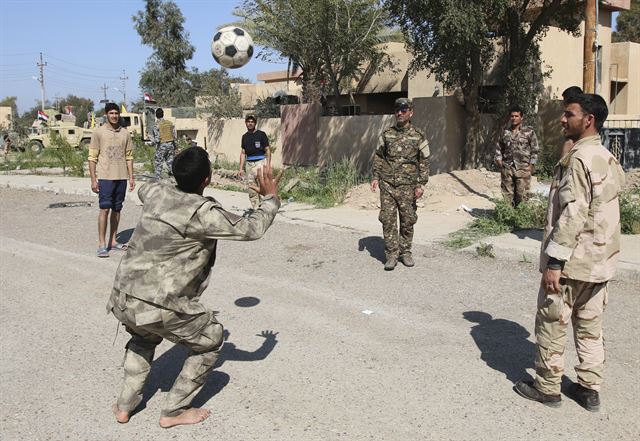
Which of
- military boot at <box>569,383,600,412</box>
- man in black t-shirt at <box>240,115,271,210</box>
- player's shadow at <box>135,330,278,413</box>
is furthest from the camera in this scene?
man in black t-shirt at <box>240,115,271,210</box>

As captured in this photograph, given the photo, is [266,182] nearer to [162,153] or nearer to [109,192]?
[109,192]

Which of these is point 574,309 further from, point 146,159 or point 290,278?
point 146,159

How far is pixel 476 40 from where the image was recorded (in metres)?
12.2

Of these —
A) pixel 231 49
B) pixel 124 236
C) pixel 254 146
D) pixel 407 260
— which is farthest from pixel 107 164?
pixel 231 49

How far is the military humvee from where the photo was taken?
31.6 m

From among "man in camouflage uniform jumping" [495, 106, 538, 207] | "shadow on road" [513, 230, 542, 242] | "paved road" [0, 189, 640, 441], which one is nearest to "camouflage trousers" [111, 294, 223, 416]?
"paved road" [0, 189, 640, 441]

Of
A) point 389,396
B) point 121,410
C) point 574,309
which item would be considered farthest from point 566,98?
point 121,410

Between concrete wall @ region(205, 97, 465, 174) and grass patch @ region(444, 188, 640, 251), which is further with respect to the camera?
concrete wall @ region(205, 97, 465, 174)

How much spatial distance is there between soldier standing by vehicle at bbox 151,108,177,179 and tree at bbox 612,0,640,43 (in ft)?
108

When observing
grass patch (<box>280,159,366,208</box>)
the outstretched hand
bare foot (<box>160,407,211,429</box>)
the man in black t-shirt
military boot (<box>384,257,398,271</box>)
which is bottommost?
bare foot (<box>160,407,211,429</box>)

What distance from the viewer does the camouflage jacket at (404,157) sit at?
262 inches

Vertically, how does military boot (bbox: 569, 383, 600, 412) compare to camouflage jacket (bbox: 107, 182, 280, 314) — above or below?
below

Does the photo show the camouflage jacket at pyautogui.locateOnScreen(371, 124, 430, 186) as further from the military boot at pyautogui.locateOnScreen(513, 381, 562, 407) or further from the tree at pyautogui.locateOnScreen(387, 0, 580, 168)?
the tree at pyautogui.locateOnScreen(387, 0, 580, 168)

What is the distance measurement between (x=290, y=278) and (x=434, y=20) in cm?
785
